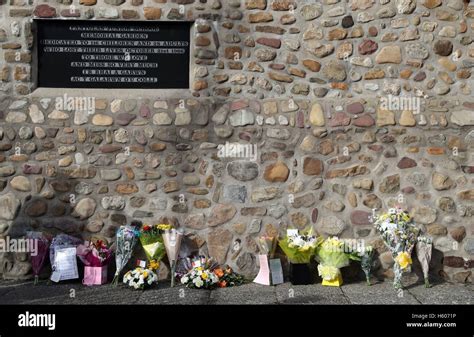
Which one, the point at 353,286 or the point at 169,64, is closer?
the point at 353,286

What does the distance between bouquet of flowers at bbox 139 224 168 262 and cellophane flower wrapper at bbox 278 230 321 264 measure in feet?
3.89

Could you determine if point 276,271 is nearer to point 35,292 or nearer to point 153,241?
point 153,241

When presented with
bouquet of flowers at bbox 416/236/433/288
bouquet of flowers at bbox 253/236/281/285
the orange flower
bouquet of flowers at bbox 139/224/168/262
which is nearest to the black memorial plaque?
bouquet of flowers at bbox 139/224/168/262

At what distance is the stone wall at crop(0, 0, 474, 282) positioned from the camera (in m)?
6.16

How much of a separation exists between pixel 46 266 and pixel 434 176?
4.06 meters

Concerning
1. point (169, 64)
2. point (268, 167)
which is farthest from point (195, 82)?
point (268, 167)

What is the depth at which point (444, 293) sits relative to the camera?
5.66 m

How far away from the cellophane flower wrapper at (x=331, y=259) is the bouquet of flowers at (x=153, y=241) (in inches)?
61.1

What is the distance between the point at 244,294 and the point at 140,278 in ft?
3.28

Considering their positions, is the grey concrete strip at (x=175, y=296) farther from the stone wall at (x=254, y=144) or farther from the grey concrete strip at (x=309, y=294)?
the grey concrete strip at (x=309, y=294)

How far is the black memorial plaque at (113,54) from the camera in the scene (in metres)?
6.23

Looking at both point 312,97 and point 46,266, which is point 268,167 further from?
point 46,266

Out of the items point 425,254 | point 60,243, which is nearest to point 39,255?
point 60,243

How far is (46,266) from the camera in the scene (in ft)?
20.2
